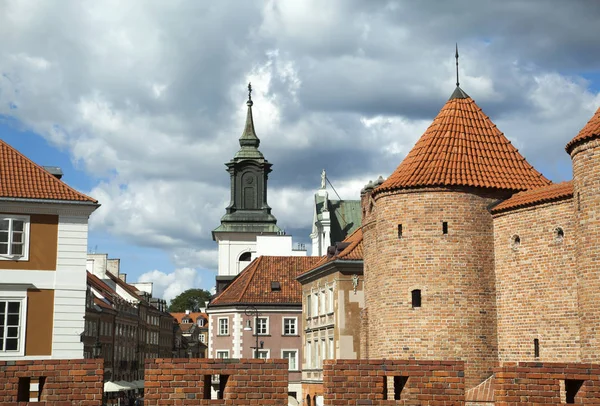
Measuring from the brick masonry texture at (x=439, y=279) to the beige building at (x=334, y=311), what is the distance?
423 inches

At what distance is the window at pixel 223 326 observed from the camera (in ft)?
198

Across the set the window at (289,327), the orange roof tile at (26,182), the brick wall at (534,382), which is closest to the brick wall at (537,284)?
the orange roof tile at (26,182)

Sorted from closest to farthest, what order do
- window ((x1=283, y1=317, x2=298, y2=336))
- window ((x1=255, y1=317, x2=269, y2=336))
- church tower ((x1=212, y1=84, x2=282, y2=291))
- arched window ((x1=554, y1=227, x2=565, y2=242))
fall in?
arched window ((x1=554, y1=227, x2=565, y2=242))
window ((x1=255, y1=317, x2=269, y2=336))
window ((x1=283, y1=317, x2=298, y2=336))
church tower ((x1=212, y1=84, x2=282, y2=291))

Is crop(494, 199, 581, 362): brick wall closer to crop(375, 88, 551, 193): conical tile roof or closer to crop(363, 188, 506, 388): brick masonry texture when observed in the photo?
crop(363, 188, 506, 388): brick masonry texture

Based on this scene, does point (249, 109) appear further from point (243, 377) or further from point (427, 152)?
point (243, 377)

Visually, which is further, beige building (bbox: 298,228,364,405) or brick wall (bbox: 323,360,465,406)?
beige building (bbox: 298,228,364,405)

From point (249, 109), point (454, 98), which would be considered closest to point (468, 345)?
point (454, 98)

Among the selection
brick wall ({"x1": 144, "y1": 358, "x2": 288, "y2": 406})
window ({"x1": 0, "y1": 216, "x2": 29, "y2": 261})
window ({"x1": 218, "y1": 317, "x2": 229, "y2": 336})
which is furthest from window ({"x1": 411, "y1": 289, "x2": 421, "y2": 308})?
window ({"x1": 218, "y1": 317, "x2": 229, "y2": 336})

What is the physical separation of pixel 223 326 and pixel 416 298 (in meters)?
30.6

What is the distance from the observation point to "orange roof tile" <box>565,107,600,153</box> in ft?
86.9

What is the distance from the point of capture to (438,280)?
31.5m

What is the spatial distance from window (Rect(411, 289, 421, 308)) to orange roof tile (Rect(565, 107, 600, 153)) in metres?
7.21

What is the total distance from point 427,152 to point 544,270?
7072mm

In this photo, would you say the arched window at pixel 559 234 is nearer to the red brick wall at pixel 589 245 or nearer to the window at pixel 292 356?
the red brick wall at pixel 589 245
